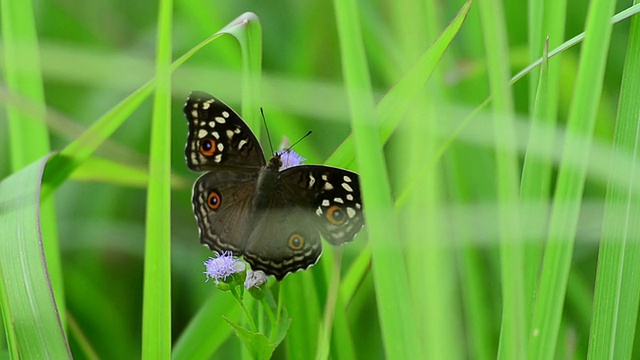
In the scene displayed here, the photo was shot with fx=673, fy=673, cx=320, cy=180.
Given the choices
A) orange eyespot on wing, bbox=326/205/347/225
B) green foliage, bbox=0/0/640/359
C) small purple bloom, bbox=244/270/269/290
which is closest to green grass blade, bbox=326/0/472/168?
green foliage, bbox=0/0/640/359

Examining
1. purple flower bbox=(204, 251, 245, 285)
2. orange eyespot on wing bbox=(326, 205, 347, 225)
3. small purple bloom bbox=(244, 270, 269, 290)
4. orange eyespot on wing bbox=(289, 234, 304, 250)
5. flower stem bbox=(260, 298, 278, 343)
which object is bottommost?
flower stem bbox=(260, 298, 278, 343)

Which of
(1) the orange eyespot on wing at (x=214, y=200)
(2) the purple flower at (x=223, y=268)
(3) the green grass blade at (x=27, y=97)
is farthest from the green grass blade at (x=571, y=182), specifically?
(3) the green grass blade at (x=27, y=97)

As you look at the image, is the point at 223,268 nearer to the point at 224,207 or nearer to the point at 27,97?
the point at 224,207

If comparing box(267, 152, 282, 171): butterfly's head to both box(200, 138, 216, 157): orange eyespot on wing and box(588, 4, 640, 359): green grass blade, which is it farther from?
box(588, 4, 640, 359): green grass blade

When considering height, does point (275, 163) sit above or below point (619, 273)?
above

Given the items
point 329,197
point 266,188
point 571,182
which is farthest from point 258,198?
point 571,182

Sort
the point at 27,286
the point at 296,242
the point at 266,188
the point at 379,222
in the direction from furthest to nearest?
the point at 266,188, the point at 296,242, the point at 27,286, the point at 379,222

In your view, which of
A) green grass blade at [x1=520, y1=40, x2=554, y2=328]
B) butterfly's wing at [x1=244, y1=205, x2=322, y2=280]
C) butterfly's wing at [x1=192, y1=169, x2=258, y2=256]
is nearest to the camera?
green grass blade at [x1=520, y1=40, x2=554, y2=328]

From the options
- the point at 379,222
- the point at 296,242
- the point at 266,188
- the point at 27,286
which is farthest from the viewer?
the point at 266,188
